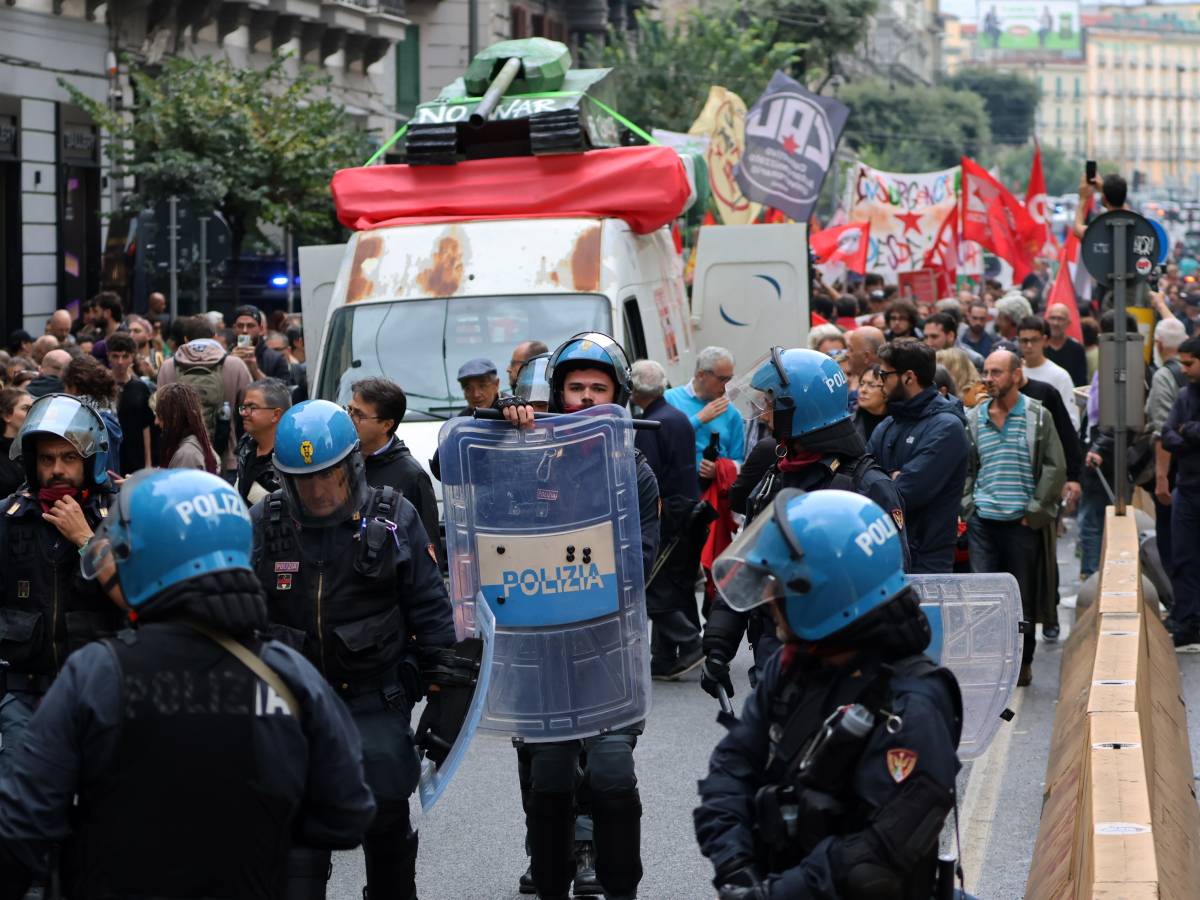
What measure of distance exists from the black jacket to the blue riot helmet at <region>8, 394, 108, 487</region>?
120 centimetres

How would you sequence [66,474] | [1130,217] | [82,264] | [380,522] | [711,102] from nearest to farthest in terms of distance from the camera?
1. [380,522]
2. [66,474]
3. [1130,217]
4. [711,102]
5. [82,264]

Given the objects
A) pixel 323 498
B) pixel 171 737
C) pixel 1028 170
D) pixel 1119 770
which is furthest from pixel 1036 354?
pixel 1028 170

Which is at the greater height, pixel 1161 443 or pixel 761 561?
pixel 1161 443

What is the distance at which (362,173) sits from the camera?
1356 centimetres

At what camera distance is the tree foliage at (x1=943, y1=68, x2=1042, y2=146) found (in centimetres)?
14388

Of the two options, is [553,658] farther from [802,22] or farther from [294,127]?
[802,22]

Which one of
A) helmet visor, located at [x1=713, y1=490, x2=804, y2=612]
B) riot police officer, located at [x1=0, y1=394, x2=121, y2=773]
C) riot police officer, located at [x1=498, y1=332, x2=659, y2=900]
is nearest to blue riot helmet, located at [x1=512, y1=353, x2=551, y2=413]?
riot police officer, located at [x1=498, y1=332, x2=659, y2=900]

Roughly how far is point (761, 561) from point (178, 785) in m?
1.13

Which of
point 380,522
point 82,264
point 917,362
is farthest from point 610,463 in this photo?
point 82,264

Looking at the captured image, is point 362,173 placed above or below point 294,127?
below

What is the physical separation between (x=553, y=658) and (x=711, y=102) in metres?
18.2

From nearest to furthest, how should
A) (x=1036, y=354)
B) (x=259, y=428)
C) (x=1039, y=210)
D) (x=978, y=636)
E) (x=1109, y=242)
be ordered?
(x=978, y=636) < (x=259, y=428) < (x=1109, y=242) < (x=1036, y=354) < (x=1039, y=210)

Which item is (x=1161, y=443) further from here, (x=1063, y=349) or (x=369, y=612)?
(x=369, y=612)

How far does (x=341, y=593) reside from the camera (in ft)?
17.1
